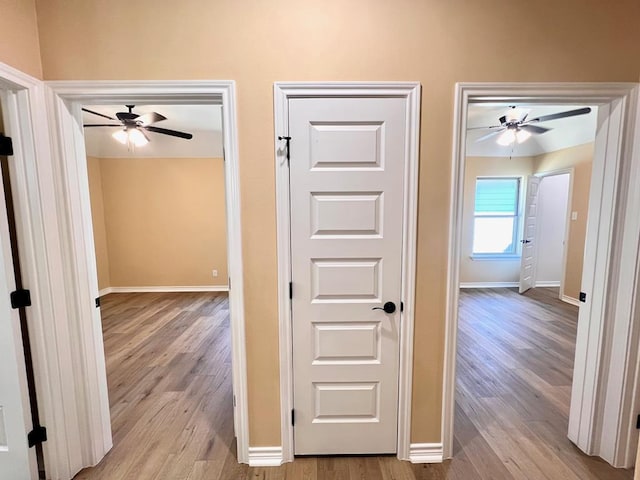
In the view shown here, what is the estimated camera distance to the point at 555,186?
18.7 feet

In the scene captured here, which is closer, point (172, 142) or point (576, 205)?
point (576, 205)

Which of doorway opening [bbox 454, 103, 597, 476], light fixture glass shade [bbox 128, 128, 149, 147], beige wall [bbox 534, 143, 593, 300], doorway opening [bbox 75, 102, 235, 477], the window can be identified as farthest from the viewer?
the window

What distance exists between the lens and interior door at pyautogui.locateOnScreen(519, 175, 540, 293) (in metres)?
5.24

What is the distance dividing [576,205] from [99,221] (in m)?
8.19

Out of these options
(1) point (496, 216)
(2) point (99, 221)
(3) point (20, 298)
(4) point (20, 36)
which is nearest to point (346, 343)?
(3) point (20, 298)

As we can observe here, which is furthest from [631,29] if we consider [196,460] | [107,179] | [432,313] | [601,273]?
[107,179]

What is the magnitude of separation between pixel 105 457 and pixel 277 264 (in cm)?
167

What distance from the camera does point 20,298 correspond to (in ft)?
4.96

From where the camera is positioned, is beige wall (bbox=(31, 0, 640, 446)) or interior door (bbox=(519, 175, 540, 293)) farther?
interior door (bbox=(519, 175, 540, 293))

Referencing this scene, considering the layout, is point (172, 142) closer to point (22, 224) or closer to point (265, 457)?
point (22, 224)

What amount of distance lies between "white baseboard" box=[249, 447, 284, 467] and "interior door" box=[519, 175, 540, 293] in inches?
208

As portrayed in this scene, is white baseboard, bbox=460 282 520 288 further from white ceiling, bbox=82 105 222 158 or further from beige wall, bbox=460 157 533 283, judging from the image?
white ceiling, bbox=82 105 222 158

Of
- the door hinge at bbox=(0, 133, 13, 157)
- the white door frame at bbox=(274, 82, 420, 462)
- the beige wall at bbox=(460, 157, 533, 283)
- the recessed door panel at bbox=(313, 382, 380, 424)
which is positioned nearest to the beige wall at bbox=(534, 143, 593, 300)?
the beige wall at bbox=(460, 157, 533, 283)

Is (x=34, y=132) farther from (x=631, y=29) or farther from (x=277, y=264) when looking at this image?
(x=631, y=29)
